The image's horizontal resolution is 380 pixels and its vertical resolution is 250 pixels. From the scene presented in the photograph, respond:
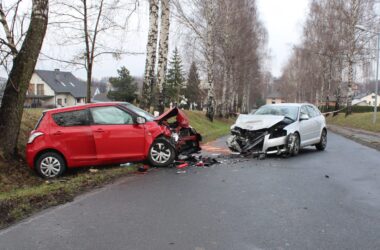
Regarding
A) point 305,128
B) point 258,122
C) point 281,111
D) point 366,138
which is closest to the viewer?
point 258,122

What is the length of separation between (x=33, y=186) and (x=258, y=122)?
6.32 metres

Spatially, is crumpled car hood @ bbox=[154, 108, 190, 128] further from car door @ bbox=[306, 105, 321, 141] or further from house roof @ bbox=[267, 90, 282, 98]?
house roof @ bbox=[267, 90, 282, 98]

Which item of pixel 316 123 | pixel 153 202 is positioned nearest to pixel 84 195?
pixel 153 202

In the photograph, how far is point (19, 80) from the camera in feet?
29.7

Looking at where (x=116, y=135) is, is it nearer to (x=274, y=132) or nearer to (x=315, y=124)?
(x=274, y=132)

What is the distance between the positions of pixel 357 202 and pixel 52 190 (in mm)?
5142

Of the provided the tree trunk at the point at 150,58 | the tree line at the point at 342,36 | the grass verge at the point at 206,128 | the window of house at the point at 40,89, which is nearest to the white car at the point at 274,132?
the tree trunk at the point at 150,58

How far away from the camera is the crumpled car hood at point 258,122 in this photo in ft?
Result: 36.5

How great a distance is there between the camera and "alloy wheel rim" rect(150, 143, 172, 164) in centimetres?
948

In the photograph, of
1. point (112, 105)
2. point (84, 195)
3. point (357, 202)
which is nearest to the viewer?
point (357, 202)

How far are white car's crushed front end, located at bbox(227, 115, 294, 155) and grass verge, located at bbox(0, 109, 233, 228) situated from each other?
141 inches

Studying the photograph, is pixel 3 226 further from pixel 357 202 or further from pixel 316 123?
pixel 316 123

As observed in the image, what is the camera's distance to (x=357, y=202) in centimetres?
616

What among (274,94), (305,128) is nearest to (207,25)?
(305,128)
